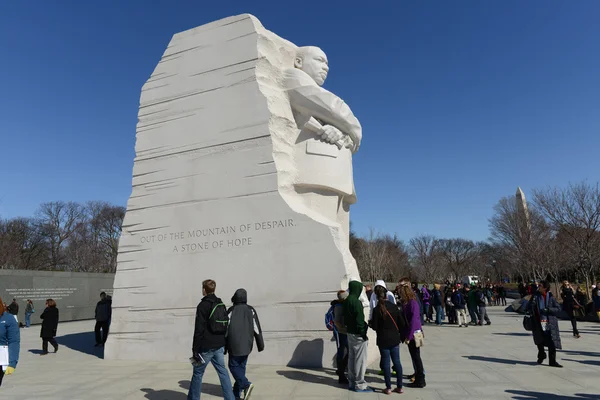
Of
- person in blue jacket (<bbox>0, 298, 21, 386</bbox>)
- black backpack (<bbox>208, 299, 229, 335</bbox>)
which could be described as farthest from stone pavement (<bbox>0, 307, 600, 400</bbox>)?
person in blue jacket (<bbox>0, 298, 21, 386</bbox>)

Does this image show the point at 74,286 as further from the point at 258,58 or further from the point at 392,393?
the point at 392,393

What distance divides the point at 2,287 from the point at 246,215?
15.3m

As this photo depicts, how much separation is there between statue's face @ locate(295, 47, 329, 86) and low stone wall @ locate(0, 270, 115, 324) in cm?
1620

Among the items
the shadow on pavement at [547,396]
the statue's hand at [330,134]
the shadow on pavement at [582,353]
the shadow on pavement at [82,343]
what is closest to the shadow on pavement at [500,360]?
the shadow on pavement at [582,353]

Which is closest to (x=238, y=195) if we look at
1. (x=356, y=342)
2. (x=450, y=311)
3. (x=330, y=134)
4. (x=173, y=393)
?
(x=330, y=134)

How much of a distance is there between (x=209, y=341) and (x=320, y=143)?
5.58 m

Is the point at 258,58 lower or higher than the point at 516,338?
higher

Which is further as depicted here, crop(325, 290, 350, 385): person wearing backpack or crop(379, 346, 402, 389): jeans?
crop(325, 290, 350, 385): person wearing backpack

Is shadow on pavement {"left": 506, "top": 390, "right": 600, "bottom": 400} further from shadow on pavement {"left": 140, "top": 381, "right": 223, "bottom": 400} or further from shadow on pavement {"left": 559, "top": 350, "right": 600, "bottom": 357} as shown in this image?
shadow on pavement {"left": 140, "top": 381, "right": 223, "bottom": 400}

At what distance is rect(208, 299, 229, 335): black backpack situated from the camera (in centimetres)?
457

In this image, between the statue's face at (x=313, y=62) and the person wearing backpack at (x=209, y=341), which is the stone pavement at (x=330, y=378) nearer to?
the person wearing backpack at (x=209, y=341)

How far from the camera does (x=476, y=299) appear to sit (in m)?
13.7

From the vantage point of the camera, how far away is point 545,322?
694 cm

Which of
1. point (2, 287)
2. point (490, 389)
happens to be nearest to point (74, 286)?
point (2, 287)
